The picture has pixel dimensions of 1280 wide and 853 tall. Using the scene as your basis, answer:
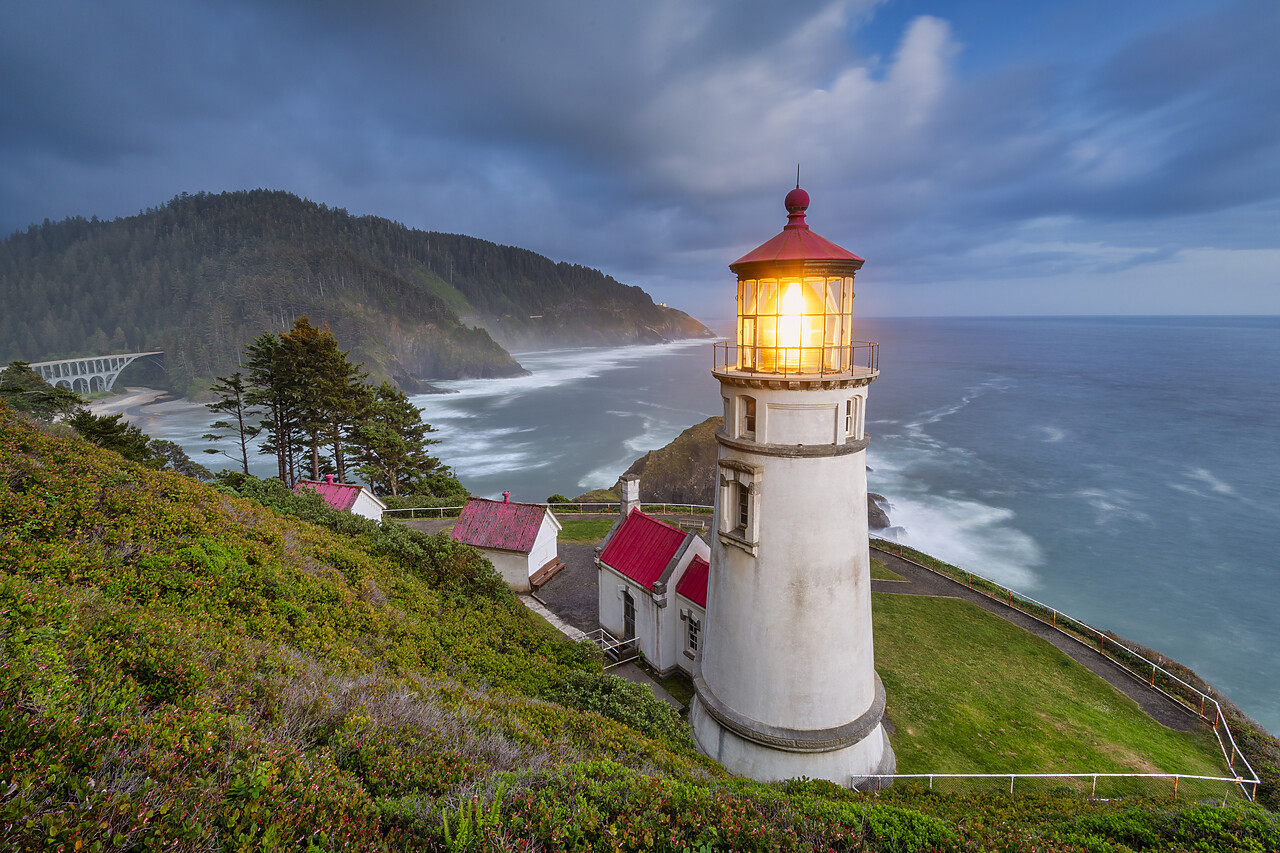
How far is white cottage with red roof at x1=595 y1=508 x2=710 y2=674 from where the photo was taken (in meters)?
12.1

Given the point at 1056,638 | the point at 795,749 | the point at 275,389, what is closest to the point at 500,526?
the point at 795,749

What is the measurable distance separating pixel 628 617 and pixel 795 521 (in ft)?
23.7

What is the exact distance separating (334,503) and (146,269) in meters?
169

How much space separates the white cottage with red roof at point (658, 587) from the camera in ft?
39.6

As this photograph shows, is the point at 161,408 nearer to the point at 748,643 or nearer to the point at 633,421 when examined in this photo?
the point at 633,421

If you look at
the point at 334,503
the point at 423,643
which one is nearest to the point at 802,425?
the point at 423,643

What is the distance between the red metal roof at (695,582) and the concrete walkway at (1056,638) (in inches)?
320

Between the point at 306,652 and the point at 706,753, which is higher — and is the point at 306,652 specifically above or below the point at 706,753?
above

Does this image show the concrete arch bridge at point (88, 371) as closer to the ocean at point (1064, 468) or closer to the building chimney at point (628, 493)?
the ocean at point (1064, 468)

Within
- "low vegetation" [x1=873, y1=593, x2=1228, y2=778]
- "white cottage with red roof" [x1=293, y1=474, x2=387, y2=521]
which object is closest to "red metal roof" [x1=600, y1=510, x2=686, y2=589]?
"low vegetation" [x1=873, y1=593, x2=1228, y2=778]

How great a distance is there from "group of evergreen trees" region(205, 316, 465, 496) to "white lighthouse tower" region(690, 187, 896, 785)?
21782 mm

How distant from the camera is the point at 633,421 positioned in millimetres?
71250

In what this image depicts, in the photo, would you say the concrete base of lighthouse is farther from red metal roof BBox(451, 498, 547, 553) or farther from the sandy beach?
the sandy beach

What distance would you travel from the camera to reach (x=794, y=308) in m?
7.92
